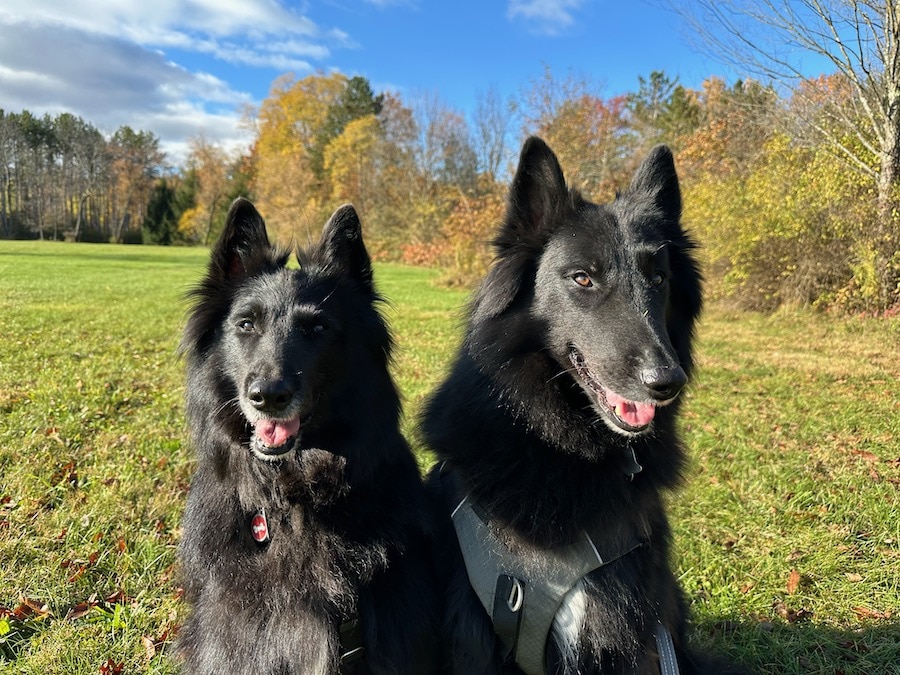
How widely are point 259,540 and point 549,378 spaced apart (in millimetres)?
1428

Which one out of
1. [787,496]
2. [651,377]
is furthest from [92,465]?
[787,496]

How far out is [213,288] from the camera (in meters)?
2.62

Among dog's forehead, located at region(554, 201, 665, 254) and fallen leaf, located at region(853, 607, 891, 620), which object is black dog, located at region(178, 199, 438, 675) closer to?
dog's forehead, located at region(554, 201, 665, 254)

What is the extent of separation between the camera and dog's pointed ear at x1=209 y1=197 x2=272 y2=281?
8.53 ft

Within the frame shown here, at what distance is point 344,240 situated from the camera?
2.77 metres

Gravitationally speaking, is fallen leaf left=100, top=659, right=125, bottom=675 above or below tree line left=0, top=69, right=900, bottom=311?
below

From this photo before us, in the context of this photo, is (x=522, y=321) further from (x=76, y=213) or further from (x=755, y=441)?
(x=76, y=213)

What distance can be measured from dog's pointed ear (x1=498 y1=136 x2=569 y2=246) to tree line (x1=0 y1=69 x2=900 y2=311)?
0.20 m

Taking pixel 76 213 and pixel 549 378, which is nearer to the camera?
pixel 549 378

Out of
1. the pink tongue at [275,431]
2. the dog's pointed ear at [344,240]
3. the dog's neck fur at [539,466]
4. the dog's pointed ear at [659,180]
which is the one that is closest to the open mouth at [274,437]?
the pink tongue at [275,431]

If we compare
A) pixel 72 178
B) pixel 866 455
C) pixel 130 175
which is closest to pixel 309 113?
pixel 130 175

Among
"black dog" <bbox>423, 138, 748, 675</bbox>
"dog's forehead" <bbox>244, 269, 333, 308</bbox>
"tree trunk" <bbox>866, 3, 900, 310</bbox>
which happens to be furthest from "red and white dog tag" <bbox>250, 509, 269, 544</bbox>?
"tree trunk" <bbox>866, 3, 900, 310</bbox>

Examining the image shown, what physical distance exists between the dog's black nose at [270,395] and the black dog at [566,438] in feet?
2.42

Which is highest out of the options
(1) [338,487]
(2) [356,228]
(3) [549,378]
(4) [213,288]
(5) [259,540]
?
(2) [356,228]
